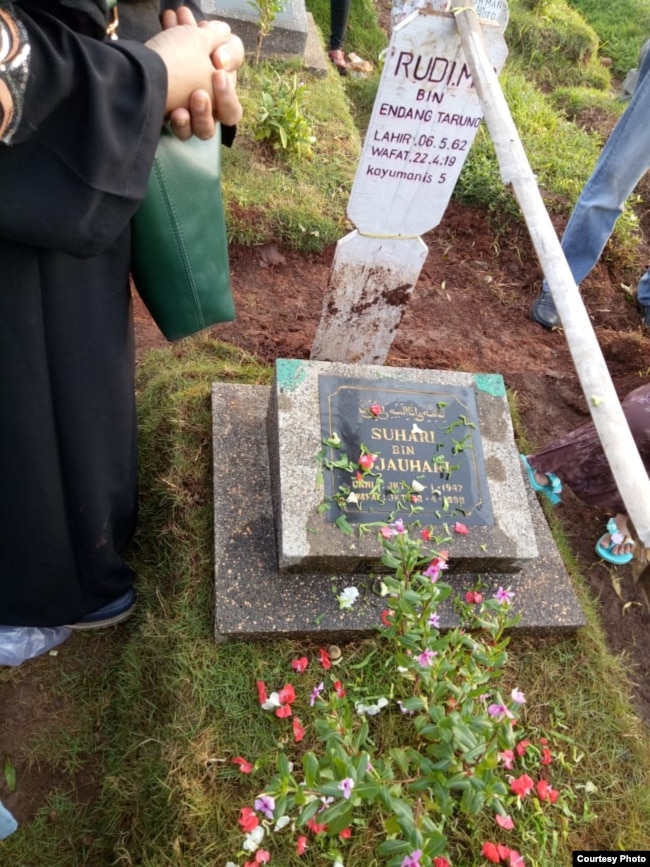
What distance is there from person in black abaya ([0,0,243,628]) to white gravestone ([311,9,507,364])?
2.62 feet

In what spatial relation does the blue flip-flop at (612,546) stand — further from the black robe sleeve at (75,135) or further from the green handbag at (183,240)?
the black robe sleeve at (75,135)

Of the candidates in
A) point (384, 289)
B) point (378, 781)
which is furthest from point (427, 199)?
point (378, 781)

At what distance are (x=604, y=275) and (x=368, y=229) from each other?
205 centimetres

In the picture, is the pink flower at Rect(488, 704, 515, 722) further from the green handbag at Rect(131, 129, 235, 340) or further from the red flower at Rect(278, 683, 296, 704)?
the green handbag at Rect(131, 129, 235, 340)

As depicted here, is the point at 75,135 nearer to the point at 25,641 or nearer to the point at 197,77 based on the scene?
the point at 197,77

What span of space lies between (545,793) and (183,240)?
5.62 ft

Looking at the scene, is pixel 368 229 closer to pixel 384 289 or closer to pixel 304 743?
pixel 384 289

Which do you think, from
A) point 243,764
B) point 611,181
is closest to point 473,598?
point 243,764

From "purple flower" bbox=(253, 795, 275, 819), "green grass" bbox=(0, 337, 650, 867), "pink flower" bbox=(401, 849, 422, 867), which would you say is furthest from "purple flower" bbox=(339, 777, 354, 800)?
"green grass" bbox=(0, 337, 650, 867)

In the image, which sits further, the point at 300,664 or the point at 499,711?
the point at 300,664

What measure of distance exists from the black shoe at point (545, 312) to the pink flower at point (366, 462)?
180cm

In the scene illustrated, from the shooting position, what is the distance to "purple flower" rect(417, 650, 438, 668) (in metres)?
1.51

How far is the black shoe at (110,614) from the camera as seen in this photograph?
2143mm

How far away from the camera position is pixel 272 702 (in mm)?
1874
